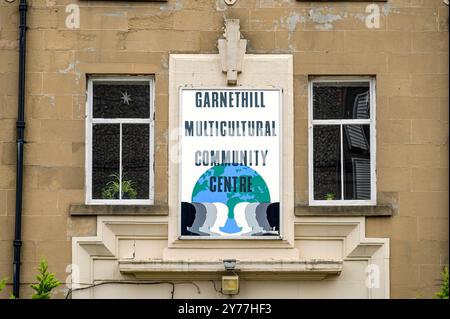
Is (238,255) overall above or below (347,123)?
below

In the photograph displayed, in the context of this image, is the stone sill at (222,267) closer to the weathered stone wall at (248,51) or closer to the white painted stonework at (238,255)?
the white painted stonework at (238,255)

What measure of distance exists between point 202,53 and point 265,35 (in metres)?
0.99

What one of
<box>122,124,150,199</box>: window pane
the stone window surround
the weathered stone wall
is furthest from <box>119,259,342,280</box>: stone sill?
<box>122,124,150,199</box>: window pane

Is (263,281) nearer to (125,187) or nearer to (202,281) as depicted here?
(202,281)

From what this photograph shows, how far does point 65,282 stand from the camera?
24.8 meters

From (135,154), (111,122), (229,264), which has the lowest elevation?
(229,264)

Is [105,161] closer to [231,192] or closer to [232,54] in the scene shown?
[231,192]

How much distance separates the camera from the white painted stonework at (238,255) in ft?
81.5

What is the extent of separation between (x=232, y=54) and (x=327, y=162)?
2164 mm

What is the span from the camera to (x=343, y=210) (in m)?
Answer: 24.9

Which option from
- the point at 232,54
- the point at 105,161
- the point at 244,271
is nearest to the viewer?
the point at 244,271

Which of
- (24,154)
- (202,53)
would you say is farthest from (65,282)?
(202,53)

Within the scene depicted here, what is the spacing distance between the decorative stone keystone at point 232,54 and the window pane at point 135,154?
148 centimetres

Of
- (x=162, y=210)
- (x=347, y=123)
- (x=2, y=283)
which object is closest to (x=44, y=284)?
(x=2, y=283)
